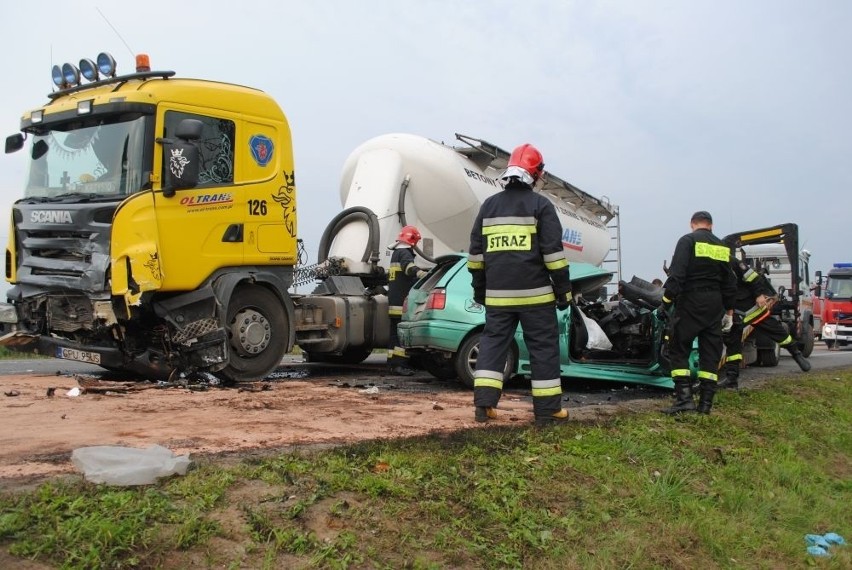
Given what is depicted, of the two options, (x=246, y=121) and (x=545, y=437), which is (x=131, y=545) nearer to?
(x=545, y=437)

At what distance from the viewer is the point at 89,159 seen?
7188 mm

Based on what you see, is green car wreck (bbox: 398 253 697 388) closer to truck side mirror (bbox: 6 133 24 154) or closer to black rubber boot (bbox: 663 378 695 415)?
black rubber boot (bbox: 663 378 695 415)

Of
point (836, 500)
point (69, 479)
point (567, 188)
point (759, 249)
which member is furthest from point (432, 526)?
point (759, 249)

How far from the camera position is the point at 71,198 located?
706 centimetres

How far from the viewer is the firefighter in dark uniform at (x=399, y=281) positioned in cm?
921

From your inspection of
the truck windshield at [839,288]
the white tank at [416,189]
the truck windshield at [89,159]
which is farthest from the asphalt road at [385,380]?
the truck windshield at [839,288]

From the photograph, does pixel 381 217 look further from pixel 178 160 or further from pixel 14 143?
pixel 14 143

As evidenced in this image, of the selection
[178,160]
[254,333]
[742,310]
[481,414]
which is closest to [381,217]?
[254,333]

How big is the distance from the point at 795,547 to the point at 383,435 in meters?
2.36

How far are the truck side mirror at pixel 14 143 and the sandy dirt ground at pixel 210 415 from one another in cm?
232

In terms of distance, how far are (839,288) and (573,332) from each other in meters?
18.3

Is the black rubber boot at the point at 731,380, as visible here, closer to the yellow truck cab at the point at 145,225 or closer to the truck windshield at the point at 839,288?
the yellow truck cab at the point at 145,225

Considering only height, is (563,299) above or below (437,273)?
below

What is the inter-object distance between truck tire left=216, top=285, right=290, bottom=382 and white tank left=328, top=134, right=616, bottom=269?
2426 millimetres
